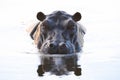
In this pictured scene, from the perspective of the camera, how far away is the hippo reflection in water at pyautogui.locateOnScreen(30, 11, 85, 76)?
16.6 meters

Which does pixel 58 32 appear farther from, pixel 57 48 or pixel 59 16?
pixel 57 48

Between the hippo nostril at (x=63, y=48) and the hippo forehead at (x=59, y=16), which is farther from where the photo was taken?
the hippo forehead at (x=59, y=16)

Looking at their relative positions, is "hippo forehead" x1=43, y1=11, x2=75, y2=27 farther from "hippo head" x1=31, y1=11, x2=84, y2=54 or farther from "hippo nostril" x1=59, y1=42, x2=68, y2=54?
"hippo nostril" x1=59, y1=42, x2=68, y2=54

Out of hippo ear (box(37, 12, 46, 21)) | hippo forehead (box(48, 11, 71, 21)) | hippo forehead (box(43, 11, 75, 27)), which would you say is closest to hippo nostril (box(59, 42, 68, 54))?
hippo forehead (box(43, 11, 75, 27))

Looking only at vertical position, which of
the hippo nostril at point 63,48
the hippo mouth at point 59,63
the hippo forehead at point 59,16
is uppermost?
the hippo forehead at point 59,16

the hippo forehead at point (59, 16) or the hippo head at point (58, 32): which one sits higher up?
the hippo forehead at point (59, 16)

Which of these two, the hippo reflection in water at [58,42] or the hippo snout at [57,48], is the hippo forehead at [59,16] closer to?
the hippo reflection in water at [58,42]

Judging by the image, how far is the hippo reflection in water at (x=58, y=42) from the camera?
16.6m

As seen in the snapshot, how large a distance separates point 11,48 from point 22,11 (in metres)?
9.36

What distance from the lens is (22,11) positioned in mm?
29125

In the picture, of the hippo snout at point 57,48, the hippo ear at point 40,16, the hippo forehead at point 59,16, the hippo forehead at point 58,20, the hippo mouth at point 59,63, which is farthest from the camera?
the hippo ear at point 40,16

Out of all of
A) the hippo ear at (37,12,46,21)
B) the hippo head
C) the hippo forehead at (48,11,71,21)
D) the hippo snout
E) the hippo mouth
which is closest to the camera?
the hippo mouth

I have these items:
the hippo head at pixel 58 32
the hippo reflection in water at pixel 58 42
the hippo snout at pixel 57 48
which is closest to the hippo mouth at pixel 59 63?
the hippo reflection in water at pixel 58 42

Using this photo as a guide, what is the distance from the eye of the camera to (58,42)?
60.3 feet
